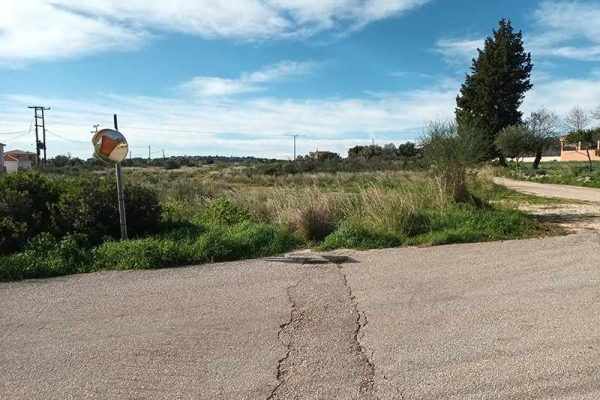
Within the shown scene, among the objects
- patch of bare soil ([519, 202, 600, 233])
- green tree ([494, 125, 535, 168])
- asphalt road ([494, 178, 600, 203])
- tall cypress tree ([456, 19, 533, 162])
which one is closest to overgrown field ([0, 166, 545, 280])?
patch of bare soil ([519, 202, 600, 233])

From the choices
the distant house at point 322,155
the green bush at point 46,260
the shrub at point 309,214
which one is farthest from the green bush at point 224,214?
the distant house at point 322,155

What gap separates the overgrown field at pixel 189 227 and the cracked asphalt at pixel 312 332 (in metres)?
0.67

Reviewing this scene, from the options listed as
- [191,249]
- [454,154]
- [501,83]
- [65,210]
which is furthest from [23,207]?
[501,83]

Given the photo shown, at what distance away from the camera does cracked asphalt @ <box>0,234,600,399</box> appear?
11.5ft

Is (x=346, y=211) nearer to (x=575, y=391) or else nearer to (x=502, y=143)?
(x=575, y=391)

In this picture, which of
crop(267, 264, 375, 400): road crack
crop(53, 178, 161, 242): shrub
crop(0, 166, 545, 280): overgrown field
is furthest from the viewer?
crop(53, 178, 161, 242): shrub

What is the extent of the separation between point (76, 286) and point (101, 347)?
2.23 meters

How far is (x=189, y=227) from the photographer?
9258 mm

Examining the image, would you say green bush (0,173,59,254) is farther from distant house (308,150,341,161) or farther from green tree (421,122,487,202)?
distant house (308,150,341,161)

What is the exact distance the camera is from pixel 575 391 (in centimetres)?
330

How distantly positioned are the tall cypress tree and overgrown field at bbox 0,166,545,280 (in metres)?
41.6

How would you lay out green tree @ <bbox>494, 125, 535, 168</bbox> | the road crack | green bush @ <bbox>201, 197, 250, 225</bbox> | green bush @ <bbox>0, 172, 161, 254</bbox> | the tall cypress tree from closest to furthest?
1. the road crack
2. green bush @ <bbox>0, 172, 161, 254</bbox>
3. green bush @ <bbox>201, 197, 250, 225</bbox>
4. green tree @ <bbox>494, 125, 535, 168</bbox>
5. the tall cypress tree

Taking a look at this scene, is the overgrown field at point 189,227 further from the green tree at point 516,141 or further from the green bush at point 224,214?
the green tree at point 516,141

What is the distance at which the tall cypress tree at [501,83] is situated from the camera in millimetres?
48812
